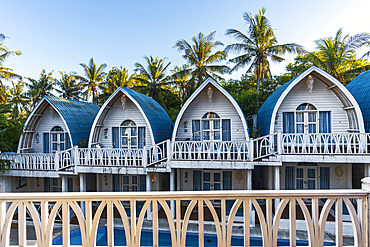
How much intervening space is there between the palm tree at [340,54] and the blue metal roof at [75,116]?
2278cm

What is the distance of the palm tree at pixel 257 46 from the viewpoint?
23938 mm

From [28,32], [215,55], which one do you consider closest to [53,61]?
[28,32]

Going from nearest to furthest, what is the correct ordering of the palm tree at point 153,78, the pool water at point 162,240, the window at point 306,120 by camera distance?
the pool water at point 162,240 < the window at point 306,120 < the palm tree at point 153,78

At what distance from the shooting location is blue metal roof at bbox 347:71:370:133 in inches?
437

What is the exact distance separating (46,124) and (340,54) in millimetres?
28168

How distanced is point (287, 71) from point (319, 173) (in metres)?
22.4

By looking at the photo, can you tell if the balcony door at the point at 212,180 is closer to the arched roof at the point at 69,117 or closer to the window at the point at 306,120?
the window at the point at 306,120

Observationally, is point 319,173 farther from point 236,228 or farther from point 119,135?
point 119,135

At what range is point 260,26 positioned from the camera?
24.1 meters

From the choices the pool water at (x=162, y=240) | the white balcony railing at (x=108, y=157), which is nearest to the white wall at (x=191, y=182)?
the white balcony railing at (x=108, y=157)

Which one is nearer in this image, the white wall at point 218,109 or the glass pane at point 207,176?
the white wall at point 218,109

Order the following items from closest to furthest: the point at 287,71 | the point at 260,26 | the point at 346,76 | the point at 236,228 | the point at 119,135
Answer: the point at 236,228 < the point at 119,135 < the point at 346,76 < the point at 260,26 < the point at 287,71

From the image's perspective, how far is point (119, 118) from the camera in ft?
42.8

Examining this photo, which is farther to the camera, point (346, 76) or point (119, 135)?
point (346, 76)
